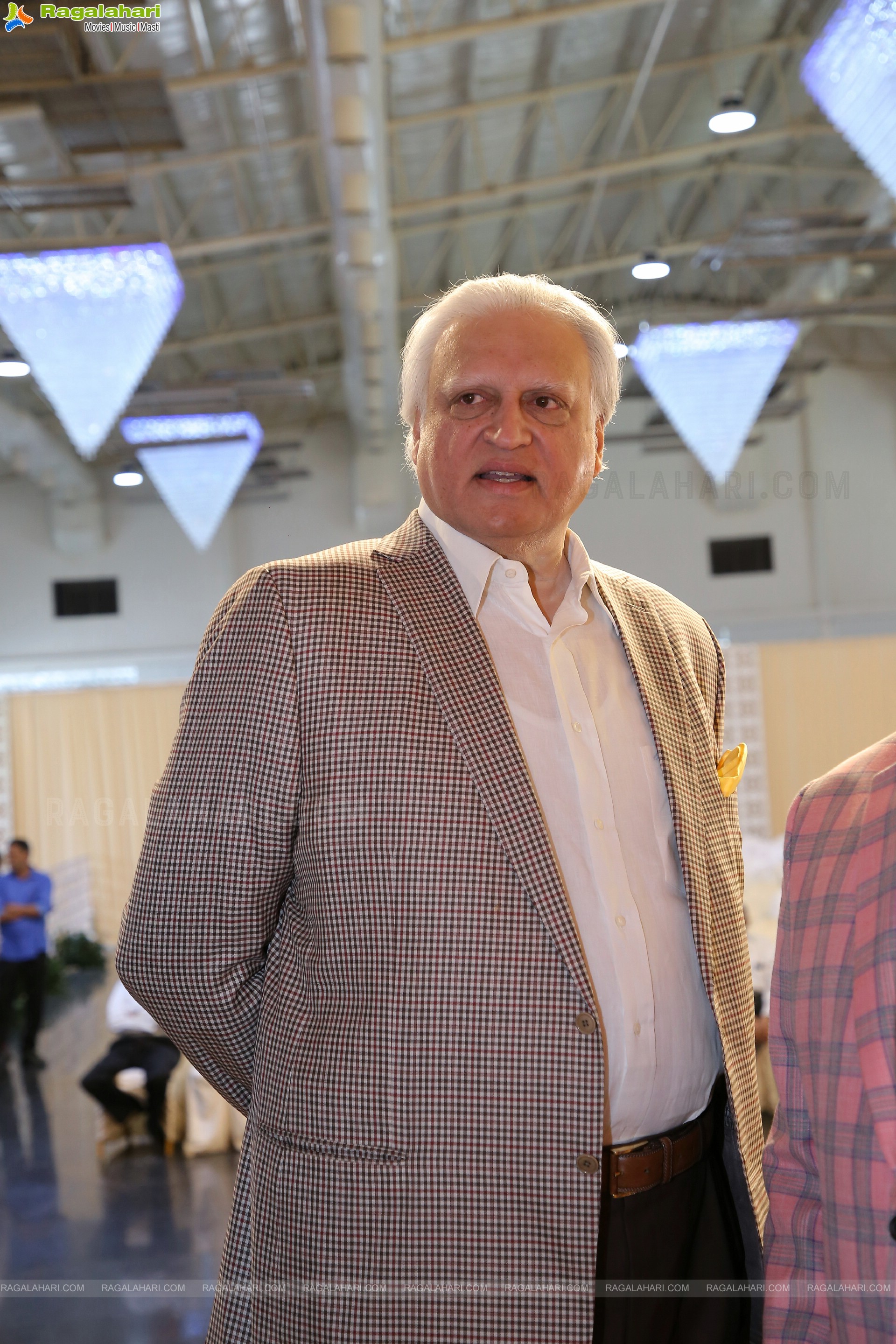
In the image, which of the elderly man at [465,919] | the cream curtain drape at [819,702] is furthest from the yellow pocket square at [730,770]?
the cream curtain drape at [819,702]

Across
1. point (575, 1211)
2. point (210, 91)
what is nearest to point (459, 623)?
point (575, 1211)

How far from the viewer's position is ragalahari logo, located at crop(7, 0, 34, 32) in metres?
5.23

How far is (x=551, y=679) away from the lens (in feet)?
5.31

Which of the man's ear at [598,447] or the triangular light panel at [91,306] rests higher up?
the triangular light panel at [91,306]

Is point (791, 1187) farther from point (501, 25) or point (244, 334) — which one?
point (244, 334)

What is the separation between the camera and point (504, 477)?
5.32 feet

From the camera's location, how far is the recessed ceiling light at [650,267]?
9734mm

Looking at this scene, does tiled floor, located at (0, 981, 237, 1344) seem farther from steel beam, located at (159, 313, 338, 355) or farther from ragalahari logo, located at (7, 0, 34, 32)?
steel beam, located at (159, 313, 338, 355)

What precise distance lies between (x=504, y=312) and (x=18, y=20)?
4.71 m

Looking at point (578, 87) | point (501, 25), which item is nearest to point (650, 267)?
point (578, 87)

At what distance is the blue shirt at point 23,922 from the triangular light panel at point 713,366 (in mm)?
6122

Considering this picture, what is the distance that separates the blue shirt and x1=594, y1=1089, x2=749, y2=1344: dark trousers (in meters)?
8.06

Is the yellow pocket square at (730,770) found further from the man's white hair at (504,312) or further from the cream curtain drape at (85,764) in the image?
the cream curtain drape at (85,764)

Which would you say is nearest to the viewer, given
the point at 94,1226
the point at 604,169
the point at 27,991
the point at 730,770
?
the point at 730,770
